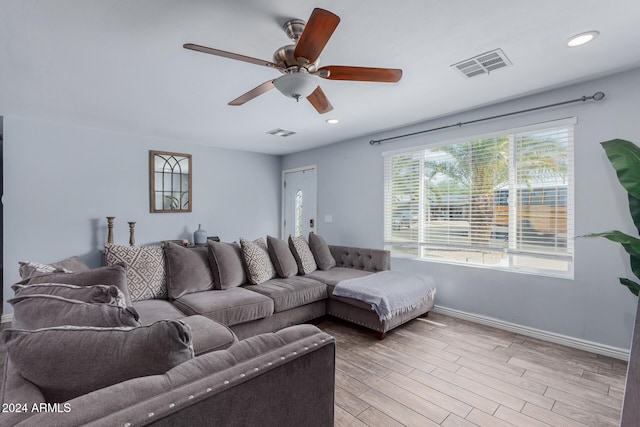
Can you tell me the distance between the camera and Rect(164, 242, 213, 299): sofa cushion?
277cm

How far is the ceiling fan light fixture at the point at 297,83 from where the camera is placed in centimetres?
186

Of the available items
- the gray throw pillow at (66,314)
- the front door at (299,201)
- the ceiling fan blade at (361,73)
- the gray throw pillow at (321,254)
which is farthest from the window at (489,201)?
the gray throw pillow at (66,314)

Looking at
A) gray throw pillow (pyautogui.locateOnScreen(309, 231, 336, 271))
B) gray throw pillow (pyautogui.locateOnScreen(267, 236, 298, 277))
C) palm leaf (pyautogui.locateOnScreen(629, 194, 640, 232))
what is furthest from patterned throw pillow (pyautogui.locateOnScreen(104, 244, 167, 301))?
palm leaf (pyautogui.locateOnScreen(629, 194, 640, 232))

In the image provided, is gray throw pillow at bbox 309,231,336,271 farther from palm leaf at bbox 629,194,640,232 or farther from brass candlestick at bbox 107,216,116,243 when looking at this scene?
palm leaf at bbox 629,194,640,232

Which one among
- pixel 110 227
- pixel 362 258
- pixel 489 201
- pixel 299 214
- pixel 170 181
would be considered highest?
pixel 170 181

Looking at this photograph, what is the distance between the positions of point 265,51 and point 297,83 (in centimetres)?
54

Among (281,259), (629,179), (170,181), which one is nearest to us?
(629,179)

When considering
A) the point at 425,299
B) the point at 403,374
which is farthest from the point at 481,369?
the point at 425,299

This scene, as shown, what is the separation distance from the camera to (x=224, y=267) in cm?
305

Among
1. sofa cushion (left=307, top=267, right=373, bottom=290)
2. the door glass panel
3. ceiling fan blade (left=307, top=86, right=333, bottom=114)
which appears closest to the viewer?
ceiling fan blade (left=307, top=86, right=333, bottom=114)

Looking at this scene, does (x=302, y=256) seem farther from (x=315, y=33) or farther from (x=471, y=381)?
(x=315, y=33)

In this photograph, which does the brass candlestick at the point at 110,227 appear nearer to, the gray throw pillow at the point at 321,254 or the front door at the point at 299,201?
the gray throw pillow at the point at 321,254

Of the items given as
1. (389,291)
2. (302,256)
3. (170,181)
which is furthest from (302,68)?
(170,181)

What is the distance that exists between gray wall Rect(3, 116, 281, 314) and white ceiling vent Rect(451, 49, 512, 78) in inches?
164
